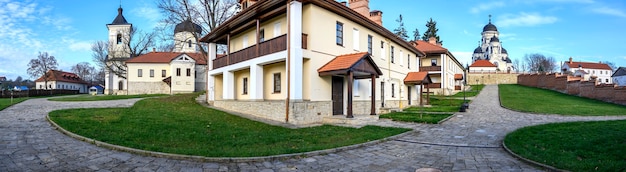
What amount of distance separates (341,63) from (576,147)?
357 inches

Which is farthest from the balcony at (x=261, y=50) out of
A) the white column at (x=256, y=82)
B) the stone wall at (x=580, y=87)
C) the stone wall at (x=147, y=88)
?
the stone wall at (x=147, y=88)

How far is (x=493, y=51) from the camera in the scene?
87250mm

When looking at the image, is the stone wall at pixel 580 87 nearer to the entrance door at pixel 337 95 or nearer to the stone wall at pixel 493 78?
the stone wall at pixel 493 78

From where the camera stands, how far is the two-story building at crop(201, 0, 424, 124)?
13.9 m

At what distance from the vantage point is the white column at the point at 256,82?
639 inches

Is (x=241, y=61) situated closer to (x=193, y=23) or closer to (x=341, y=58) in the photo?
(x=341, y=58)

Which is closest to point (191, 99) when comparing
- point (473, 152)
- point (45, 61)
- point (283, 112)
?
point (283, 112)

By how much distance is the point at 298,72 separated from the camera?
13.7 m

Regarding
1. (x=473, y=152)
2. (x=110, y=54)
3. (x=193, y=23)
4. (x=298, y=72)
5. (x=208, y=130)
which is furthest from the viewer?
(x=110, y=54)

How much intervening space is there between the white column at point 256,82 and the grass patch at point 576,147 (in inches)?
443

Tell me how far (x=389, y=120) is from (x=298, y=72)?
466cm

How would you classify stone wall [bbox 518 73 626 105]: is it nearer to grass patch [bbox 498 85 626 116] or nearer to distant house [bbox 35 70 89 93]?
grass patch [bbox 498 85 626 116]

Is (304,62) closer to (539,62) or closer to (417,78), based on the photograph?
(417,78)

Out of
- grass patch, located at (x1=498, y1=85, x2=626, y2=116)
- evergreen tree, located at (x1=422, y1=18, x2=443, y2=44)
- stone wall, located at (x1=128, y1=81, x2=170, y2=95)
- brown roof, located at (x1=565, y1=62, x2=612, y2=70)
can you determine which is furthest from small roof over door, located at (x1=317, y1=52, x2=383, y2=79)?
brown roof, located at (x1=565, y1=62, x2=612, y2=70)
